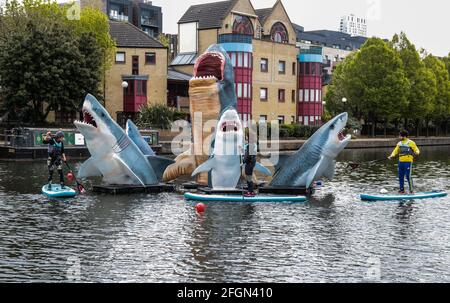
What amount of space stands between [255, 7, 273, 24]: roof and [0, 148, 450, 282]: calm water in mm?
52792

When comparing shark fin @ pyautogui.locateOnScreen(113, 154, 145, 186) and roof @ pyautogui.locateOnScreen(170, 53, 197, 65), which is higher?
roof @ pyautogui.locateOnScreen(170, 53, 197, 65)

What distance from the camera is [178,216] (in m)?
18.1

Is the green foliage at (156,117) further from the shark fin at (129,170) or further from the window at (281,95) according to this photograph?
the shark fin at (129,170)

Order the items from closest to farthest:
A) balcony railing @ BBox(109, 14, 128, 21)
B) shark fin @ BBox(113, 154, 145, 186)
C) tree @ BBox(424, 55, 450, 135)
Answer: shark fin @ BBox(113, 154, 145, 186), tree @ BBox(424, 55, 450, 135), balcony railing @ BBox(109, 14, 128, 21)

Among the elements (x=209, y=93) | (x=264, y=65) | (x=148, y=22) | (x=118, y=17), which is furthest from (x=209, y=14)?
(x=148, y=22)

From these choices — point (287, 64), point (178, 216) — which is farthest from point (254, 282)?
point (287, 64)

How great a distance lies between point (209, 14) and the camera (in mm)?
71125

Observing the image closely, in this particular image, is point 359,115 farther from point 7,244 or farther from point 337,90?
point 7,244

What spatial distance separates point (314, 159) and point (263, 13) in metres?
53.7

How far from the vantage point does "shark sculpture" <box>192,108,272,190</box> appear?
72.9ft

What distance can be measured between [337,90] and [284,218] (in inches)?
2511

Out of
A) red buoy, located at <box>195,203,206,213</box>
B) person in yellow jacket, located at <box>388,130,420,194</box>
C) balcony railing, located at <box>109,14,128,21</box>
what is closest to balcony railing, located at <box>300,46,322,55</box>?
balcony railing, located at <box>109,14,128,21</box>

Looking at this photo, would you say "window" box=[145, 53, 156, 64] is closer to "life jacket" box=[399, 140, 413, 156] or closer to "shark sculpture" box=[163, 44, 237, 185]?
"shark sculpture" box=[163, 44, 237, 185]

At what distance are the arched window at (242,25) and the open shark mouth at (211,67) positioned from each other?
1827 inches
